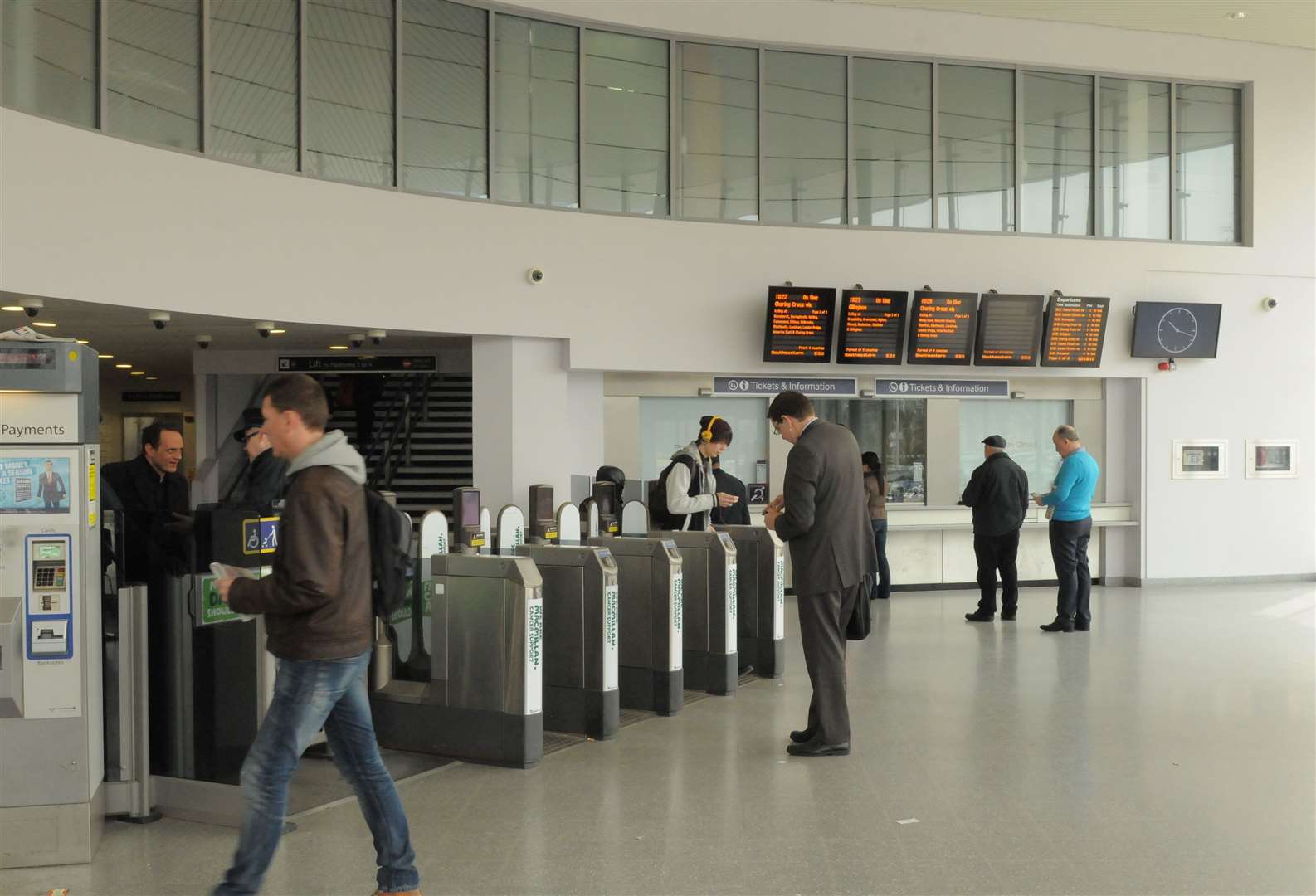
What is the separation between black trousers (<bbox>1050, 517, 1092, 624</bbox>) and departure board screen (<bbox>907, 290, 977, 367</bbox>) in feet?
8.44

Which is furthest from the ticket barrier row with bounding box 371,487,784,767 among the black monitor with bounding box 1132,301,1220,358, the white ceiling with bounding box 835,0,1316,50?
the white ceiling with bounding box 835,0,1316,50

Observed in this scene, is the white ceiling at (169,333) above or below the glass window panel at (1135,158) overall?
below

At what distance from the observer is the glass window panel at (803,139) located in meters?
12.0

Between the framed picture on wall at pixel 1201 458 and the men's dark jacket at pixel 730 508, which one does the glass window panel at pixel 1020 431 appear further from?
the men's dark jacket at pixel 730 508

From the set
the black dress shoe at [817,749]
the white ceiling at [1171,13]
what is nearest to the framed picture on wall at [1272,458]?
the white ceiling at [1171,13]

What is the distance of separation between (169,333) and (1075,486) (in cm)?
810

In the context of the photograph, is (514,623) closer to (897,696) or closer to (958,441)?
(897,696)

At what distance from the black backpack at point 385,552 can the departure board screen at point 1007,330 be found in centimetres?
953

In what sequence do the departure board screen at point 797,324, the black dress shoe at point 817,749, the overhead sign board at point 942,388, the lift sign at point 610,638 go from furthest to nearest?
1. the overhead sign board at point 942,388
2. the departure board screen at point 797,324
3. the lift sign at point 610,638
4. the black dress shoe at point 817,749

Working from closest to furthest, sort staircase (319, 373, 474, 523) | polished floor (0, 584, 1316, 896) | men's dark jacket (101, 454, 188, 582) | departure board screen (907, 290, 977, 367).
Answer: polished floor (0, 584, 1316, 896) → men's dark jacket (101, 454, 188, 582) → departure board screen (907, 290, 977, 367) → staircase (319, 373, 474, 523)

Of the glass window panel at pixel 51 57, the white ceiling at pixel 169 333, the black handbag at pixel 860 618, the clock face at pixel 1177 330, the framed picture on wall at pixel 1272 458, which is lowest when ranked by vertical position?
the black handbag at pixel 860 618

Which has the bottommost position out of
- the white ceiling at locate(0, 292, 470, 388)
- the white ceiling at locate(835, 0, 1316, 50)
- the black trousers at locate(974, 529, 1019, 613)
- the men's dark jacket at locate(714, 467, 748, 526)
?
the black trousers at locate(974, 529, 1019, 613)

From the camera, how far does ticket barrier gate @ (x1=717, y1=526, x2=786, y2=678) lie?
26.5 ft

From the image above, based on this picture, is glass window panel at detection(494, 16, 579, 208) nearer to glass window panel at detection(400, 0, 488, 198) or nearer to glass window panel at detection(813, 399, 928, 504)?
glass window panel at detection(400, 0, 488, 198)
